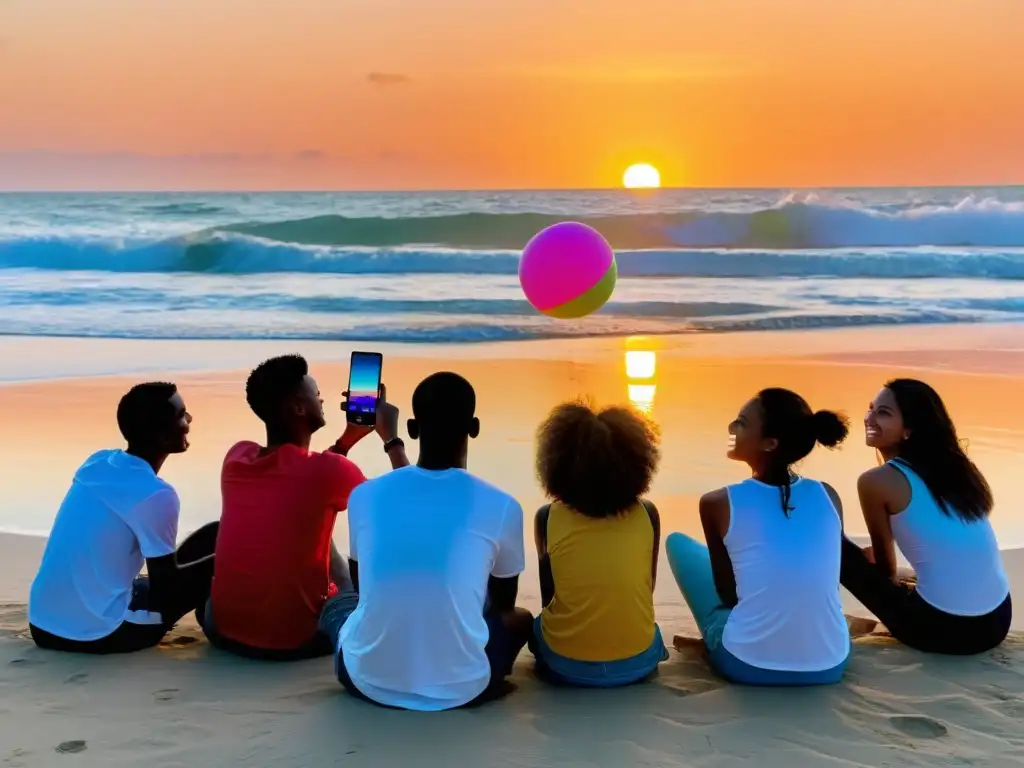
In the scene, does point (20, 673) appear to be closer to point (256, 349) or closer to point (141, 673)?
point (141, 673)

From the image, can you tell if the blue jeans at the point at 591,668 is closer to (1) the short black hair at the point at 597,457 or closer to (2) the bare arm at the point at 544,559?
(2) the bare arm at the point at 544,559

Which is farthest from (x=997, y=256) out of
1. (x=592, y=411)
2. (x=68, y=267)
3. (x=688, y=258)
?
(x=592, y=411)

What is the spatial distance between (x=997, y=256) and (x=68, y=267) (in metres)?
19.6

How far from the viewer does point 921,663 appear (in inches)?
148

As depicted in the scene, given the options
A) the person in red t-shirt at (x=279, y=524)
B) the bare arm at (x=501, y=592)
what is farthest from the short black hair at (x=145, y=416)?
the bare arm at (x=501, y=592)

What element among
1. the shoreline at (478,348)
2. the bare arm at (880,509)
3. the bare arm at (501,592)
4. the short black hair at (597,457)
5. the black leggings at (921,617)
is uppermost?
the shoreline at (478,348)

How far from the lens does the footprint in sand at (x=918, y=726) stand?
3.18 metres

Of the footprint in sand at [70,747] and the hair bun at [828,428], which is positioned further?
the hair bun at [828,428]

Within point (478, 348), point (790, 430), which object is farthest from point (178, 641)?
point (478, 348)

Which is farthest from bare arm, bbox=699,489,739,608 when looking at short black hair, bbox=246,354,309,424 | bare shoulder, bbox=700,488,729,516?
short black hair, bbox=246,354,309,424

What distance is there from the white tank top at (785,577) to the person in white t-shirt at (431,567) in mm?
754

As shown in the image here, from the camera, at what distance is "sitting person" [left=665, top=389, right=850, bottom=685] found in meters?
3.39

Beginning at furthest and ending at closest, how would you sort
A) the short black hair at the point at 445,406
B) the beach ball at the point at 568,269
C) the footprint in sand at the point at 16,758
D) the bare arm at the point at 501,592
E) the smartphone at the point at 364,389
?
the beach ball at the point at 568,269 → the smartphone at the point at 364,389 → the bare arm at the point at 501,592 → the short black hair at the point at 445,406 → the footprint in sand at the point at 16,758

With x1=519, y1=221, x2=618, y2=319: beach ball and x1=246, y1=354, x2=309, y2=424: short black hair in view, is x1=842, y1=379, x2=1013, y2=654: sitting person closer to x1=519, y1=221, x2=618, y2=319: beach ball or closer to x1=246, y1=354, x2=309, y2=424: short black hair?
x1=246, y1=354, x2=309, y2=424: short black hair
